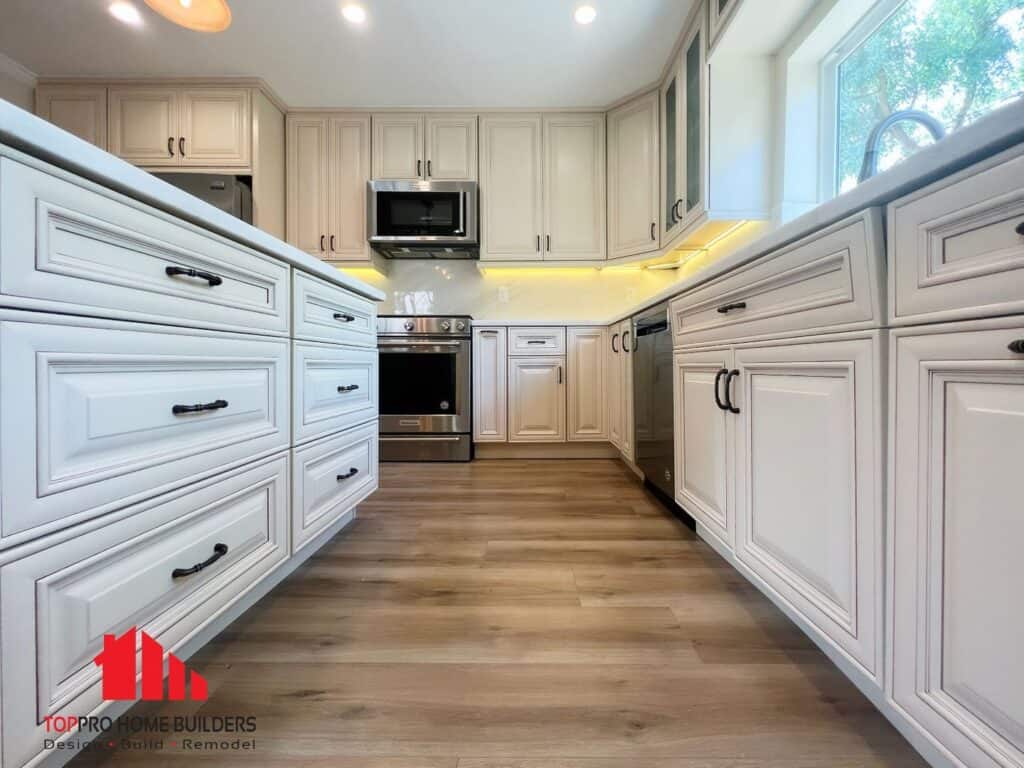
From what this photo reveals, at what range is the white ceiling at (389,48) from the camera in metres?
2.16

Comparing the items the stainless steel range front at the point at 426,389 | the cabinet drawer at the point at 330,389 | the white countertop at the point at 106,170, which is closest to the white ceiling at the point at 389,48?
the stainless steel range front at the point at 426,389

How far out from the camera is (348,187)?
3.06 metres

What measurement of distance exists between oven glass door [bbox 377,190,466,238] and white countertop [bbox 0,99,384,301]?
2.11 meters

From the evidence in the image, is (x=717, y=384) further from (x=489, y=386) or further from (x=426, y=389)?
(x=426, y=389)

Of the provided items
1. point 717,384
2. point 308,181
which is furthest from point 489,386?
point 308,181

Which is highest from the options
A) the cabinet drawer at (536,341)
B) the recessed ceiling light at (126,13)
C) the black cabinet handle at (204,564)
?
the recessed ceiling light at (126,13)

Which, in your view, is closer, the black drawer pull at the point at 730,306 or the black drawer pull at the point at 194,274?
the black drawer pull at the point at 194,274

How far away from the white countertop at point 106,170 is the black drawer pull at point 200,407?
0.34 meters

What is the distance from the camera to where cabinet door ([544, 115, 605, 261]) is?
3010 millimetres

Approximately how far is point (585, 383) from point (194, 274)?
7.78 ft

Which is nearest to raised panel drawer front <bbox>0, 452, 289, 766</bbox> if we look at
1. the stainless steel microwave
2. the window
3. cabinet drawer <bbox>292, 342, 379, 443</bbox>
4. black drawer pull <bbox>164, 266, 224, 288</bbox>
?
cabinet drawer <bbox>292, 342, 379, 443</bbox>

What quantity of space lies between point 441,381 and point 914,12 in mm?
2645

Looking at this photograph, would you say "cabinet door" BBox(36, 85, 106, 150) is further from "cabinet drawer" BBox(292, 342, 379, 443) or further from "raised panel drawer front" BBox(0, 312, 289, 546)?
"raised panel drawer front" BBox(0, 312, 289, 546)

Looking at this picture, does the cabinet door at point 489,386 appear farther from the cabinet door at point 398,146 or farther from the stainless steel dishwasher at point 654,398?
the cabinet door at point 398,146
